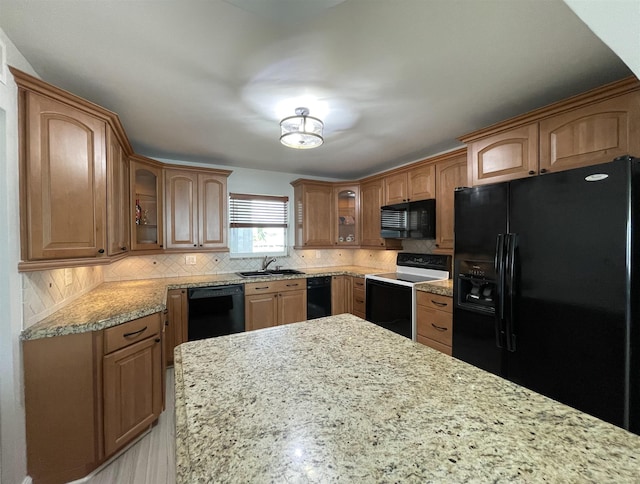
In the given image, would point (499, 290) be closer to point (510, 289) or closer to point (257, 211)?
point (510, 289)

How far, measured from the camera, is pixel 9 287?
137 centimetres

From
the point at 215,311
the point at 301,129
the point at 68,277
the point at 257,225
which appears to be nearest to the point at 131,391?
the point at 68,277

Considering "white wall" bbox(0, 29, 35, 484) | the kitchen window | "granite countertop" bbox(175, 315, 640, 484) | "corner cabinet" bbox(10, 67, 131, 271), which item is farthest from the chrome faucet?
"granite countertop" bbox(175, 315, 640, 484)

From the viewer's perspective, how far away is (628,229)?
134 cm

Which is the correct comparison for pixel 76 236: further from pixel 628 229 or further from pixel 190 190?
pixel 628 229

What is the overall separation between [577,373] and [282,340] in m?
1.66

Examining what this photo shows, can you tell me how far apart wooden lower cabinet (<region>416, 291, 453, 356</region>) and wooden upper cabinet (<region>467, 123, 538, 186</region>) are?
3.55 ft

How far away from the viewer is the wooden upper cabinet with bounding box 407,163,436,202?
3.01m

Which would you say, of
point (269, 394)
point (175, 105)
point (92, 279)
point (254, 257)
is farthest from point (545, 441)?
point (254, 257)

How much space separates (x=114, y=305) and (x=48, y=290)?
372 millimetres

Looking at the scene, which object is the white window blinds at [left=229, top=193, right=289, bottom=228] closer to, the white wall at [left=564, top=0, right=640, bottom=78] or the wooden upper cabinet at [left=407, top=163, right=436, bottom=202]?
the wooden upper cabinet at [left=407, top=163, right=436, bottom=202]

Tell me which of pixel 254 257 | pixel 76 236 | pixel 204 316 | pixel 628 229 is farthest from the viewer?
pixel 254 257

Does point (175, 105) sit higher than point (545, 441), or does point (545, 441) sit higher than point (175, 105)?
point (175, 105)

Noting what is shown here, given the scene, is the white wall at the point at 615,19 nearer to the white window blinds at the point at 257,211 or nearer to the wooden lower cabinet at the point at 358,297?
the wooden lower cabinet at the point at 358,297
